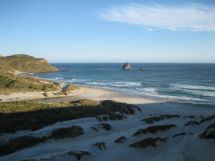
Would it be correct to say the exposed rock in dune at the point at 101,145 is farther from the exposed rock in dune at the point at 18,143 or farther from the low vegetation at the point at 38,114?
the low vegetation at the point at 38,114

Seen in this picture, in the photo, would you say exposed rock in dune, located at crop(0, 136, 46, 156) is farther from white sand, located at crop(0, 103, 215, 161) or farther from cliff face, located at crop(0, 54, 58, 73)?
cliff face, located at crop(0, 54, 58, 73)

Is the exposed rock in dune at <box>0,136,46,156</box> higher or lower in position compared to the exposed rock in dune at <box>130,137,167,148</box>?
lower

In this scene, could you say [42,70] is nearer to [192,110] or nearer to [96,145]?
[192,110]

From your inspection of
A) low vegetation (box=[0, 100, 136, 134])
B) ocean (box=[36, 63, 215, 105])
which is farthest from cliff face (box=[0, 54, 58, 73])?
low vegetation (box=[0, 100, 136, 134])

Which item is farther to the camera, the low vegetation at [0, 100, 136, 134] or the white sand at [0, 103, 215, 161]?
the low vegetation at [0, 100, 136, 134]

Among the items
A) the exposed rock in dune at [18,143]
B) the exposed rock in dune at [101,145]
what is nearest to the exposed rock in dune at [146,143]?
the exposed rock in dune at [101,145]

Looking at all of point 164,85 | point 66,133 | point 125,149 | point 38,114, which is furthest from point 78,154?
point 164,85

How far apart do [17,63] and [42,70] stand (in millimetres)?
16882

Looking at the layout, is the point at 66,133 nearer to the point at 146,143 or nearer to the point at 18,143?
the point at 18,143

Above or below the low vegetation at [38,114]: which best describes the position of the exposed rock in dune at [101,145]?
above

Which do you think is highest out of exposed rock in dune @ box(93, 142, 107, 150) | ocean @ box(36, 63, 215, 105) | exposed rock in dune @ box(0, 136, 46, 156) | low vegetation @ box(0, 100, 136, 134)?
exposed rock in dune @ box(93, 142, 107, 150)

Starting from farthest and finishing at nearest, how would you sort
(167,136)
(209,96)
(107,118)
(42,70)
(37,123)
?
1. (42,70)
2. (209,96)
3. (107,118)
4. (37,123)
5. (167,136)

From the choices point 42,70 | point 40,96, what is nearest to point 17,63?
point 42,70

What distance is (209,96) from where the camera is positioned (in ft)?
176
